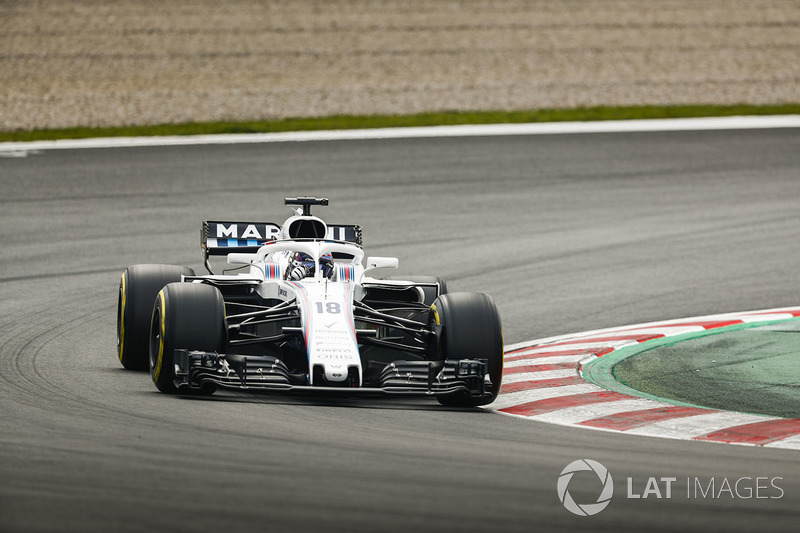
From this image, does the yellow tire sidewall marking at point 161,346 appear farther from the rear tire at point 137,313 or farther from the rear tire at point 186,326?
the rear tire at point 137,313

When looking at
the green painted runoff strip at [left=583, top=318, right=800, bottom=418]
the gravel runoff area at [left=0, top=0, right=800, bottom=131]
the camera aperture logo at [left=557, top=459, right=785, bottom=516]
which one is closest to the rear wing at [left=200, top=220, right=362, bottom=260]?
the green painted runoff strip at [left=583, top=318, right=800, bottom=418]

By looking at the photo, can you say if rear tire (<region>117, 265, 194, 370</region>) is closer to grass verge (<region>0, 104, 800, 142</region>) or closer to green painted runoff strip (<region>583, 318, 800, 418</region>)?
green painted runoff strip (<region>583, 318, 800, 418</region>)

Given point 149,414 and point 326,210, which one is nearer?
point 149,414

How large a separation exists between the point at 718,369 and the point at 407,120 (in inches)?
595

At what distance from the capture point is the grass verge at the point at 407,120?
2328cm

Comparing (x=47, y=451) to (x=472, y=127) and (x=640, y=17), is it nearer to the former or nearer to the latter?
(x=472, y=127)

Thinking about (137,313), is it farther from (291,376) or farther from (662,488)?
(662,488)

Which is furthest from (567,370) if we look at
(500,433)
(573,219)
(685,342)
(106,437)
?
(573,219)

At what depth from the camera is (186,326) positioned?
8.60m

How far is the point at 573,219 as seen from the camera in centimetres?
1773

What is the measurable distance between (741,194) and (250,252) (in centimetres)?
1041

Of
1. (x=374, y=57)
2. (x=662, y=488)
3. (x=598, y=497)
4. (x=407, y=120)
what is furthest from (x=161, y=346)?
(x=374, y=57)

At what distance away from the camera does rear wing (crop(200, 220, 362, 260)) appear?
1107 centimetres

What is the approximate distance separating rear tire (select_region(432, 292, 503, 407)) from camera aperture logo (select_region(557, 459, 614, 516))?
6.78 feet
